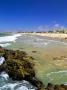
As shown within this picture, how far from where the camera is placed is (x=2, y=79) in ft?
46.4

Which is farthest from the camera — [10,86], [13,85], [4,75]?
[4,75]

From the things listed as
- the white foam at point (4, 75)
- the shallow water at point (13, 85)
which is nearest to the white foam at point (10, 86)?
the shallow water at point (13, 85)

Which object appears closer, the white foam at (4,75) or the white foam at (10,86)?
the white foam at (10,86)

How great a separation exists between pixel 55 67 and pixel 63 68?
2.23 feet

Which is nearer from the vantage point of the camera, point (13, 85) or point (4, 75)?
point (13, 85)

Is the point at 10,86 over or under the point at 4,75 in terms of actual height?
under

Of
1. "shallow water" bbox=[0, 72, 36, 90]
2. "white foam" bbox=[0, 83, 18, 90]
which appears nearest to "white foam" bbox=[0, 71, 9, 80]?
"shallow water" bbox=[0, 72, 36, 90]

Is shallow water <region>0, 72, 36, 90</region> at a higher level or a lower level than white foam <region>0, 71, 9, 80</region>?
lower

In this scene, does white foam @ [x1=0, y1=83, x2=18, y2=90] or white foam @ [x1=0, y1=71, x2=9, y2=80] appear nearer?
white foam @ [x1=0, y1=83, x2=18, y2=90]

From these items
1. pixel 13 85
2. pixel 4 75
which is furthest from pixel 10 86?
pixel 4 75

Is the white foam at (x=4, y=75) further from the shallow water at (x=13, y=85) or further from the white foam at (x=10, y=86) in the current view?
the white foam at (x=10, y=86)

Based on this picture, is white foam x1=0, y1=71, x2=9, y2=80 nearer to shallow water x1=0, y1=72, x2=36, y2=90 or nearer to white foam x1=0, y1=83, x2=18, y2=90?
shallow water x1=0, y1=72, x2=36, y2=90

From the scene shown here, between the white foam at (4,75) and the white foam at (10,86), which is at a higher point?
the white foam at (4,75)

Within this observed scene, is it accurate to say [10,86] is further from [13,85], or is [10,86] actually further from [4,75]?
[4,75]
